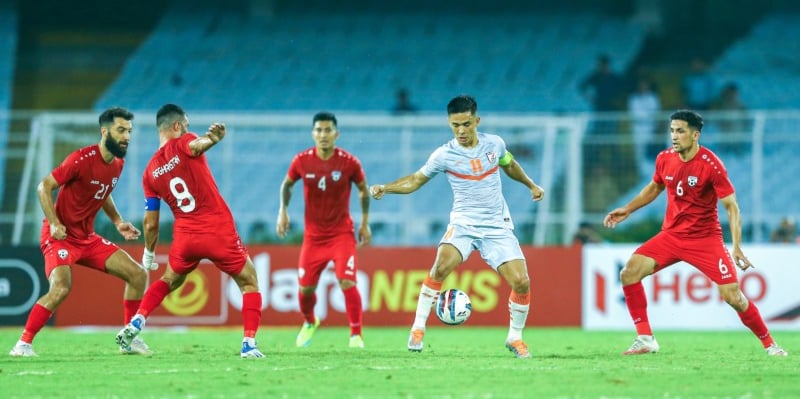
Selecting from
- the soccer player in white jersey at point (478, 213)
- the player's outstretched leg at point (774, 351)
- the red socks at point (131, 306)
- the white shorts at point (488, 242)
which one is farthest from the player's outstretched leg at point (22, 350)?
the player's outstretched leg at point (774, 351)

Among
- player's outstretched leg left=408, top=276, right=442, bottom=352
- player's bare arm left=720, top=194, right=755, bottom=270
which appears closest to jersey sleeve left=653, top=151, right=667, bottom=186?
player's bare arm left=720, top=194, right=755, bottom=270

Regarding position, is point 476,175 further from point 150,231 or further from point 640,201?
point 150,231

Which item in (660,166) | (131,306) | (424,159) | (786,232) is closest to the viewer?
(660,166)

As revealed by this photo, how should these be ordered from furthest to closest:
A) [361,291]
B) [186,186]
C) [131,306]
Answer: [361,291]
[131,306]
[186,186]

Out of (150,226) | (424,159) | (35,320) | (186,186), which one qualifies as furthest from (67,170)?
(424,159)

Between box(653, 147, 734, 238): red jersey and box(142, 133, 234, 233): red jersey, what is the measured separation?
14.2ft

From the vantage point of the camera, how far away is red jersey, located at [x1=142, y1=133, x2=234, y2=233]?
11.2 metres

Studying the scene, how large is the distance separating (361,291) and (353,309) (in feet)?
17.4

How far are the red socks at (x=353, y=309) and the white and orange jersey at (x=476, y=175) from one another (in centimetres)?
240

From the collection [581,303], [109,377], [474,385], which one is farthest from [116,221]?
[581,303]

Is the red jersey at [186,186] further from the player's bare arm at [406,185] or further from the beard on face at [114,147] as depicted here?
the player's bare arm at [406,185]

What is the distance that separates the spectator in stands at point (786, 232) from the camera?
19906mm

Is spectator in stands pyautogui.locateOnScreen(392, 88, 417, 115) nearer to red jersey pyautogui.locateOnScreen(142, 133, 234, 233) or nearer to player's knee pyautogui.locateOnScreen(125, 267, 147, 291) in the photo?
player's knee pyautogui.locateOnScreen(125, 267, 147, 291)

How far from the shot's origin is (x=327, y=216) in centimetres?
1380
